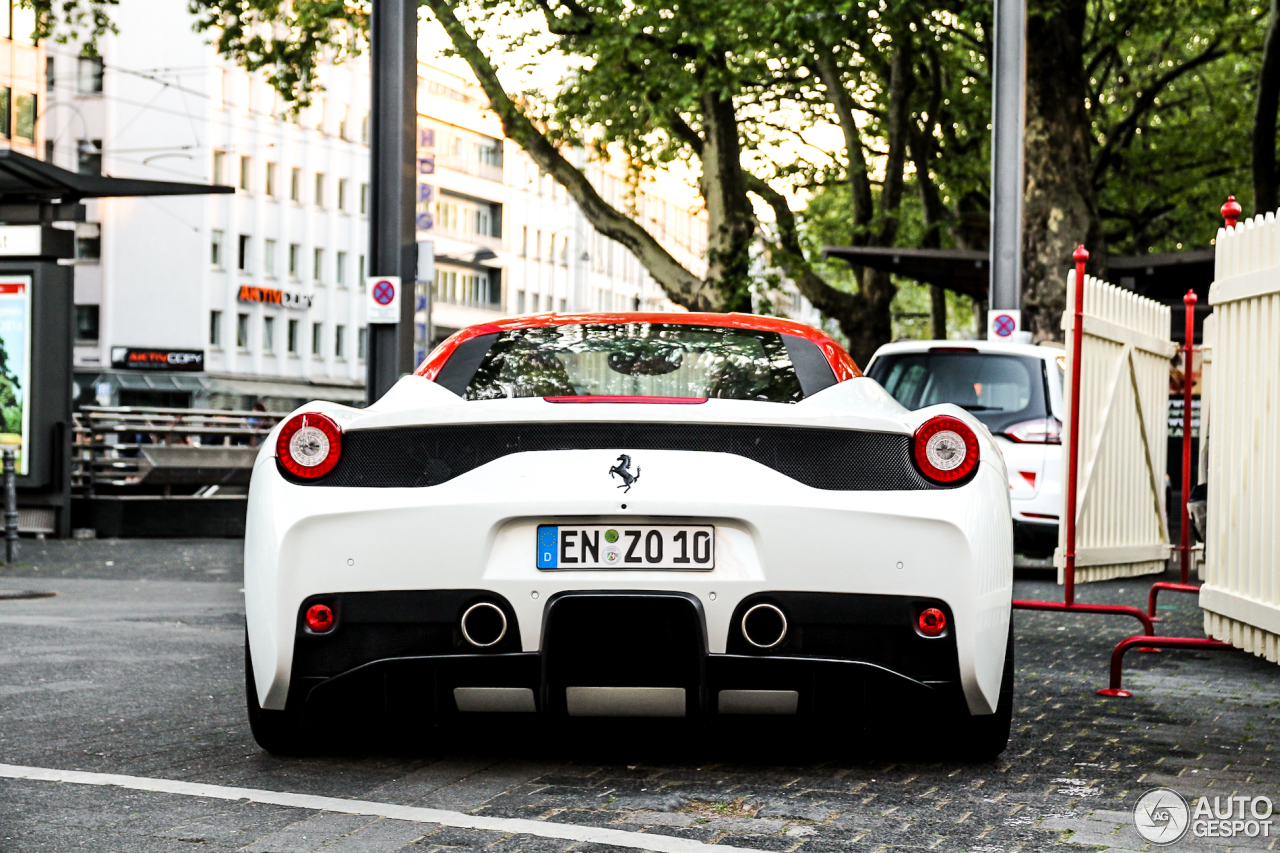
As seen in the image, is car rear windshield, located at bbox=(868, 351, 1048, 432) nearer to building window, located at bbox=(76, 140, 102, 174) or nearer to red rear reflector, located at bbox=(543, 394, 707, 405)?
red rear reflector, located at bbox=(543, 394, 707, 405)

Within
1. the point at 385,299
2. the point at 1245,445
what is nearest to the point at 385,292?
→ the point at 385,299

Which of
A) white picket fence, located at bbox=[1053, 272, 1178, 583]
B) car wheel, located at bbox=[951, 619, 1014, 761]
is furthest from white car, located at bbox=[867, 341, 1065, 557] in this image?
car wheel, located at bbox=[951, 619, 1014, 761]

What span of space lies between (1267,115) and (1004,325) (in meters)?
10.1

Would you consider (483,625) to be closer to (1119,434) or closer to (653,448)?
(653,448)

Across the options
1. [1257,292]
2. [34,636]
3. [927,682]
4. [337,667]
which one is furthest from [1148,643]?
[34,636]

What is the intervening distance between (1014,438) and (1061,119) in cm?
1048

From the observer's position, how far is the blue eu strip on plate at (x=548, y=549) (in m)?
4.60

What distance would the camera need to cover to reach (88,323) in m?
60.6

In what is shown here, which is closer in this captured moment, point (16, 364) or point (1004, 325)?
point (1004, 325)

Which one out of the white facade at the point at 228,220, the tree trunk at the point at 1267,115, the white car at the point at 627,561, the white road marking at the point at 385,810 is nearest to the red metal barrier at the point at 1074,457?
the white car at the point at 627,561

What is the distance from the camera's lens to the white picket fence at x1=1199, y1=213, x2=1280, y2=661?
5.70 m

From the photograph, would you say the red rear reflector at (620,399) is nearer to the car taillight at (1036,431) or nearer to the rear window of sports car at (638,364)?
the rear window of sports car at (638,364)

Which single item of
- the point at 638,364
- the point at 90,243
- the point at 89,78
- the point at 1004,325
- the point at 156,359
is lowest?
the point at 638,364

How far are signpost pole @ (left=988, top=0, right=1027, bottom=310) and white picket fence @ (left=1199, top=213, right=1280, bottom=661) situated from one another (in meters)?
10.3
